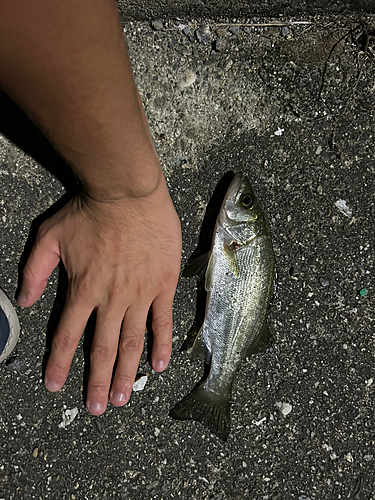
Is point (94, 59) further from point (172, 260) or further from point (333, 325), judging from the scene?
point (333, 325)

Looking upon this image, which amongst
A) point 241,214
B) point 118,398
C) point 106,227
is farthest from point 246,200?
point 118,398

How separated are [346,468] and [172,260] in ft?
5.74

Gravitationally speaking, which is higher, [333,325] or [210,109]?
[210,109]

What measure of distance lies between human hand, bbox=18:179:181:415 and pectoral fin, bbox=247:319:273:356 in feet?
1.67

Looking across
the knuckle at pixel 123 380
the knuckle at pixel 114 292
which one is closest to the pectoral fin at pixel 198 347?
the knuckle at pixel 123 380

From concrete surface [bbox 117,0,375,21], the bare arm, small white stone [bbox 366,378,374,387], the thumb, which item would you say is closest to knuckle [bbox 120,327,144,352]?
the bare arm

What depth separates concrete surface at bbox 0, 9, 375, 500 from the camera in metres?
2.30

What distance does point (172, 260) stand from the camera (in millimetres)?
2197

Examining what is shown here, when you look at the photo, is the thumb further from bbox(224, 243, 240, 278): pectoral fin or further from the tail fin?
the tail fin

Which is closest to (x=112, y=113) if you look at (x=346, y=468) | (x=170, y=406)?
(x=170, y=406)

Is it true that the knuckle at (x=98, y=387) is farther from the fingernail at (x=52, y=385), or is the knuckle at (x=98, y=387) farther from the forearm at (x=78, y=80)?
the forearm at (x=78, y=80)

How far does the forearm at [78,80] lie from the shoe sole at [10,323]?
36.3 inches

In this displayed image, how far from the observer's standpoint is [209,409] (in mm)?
2248

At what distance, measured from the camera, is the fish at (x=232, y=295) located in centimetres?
220
